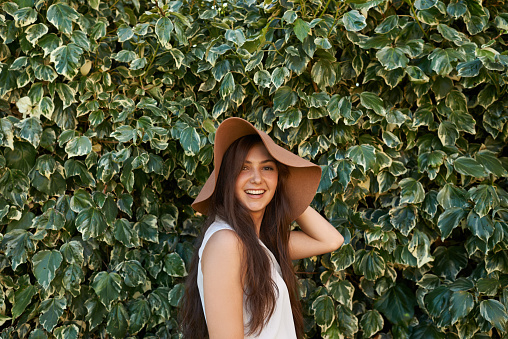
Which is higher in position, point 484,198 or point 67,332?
point 484,198

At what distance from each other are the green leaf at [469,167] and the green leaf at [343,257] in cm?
52

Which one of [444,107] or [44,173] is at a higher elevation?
[444,107]

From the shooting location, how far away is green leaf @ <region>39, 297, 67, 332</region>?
2072 millimetres

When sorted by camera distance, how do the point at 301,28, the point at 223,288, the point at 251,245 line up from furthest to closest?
the point at 301,28 → the point at 251,245 → the point at 223,288

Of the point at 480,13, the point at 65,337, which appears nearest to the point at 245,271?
the point at 65,337

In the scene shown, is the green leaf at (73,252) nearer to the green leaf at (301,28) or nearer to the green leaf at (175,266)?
the green leaf at (175,266)

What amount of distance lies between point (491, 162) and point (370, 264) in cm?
62

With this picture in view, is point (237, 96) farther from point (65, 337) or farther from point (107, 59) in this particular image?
point (65, 337)

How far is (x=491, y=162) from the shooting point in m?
2.08

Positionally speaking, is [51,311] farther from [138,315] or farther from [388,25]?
[388,25]

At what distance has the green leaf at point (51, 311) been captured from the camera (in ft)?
6.80

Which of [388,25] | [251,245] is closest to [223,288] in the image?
[251,245]

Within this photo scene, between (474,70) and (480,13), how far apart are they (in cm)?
27

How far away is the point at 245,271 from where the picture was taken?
4.73 ft
